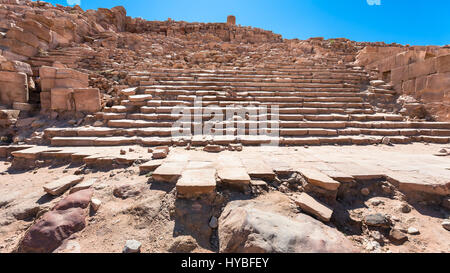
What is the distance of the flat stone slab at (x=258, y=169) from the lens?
8.12ft

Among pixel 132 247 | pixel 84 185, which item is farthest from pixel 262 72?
pixel 132 247

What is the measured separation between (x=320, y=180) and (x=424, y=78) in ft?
23.9

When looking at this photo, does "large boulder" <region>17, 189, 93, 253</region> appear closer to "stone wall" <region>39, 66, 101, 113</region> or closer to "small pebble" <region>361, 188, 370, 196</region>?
"small pebble" <region>361, 188, 370, 196</region>

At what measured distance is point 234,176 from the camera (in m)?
2.30

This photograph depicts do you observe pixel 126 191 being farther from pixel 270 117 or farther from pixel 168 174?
pixel 270 117

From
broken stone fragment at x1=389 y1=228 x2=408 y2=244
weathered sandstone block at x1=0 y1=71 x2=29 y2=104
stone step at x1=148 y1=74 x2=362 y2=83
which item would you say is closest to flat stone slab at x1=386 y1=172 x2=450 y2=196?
broken stone fragment at x1=389 y1=228 x2=408 y2=244

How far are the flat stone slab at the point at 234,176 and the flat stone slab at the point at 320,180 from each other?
84 centimetres

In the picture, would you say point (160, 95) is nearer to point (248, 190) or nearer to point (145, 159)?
point (145, 159)

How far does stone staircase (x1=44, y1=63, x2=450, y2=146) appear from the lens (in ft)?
14.8

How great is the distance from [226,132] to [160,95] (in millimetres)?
3034

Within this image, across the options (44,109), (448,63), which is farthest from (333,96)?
(44,109)

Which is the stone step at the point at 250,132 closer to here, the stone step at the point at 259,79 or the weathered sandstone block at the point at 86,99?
the weathered sandstone block at the point at 86,99

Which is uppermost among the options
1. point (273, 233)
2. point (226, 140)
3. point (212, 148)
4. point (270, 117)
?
point (270, 117)

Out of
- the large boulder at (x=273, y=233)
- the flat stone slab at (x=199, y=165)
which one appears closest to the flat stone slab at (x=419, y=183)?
the large boulder at (x=273, y=233)
